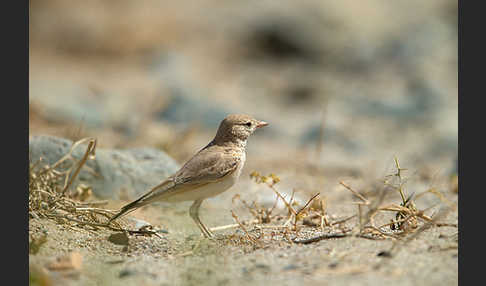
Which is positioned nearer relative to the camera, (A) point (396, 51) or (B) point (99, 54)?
(A) point (396, 51)

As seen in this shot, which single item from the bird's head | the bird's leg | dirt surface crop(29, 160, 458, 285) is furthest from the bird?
dirt surface crop(29, 160, 458, 285)

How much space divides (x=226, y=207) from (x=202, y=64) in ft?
26.4

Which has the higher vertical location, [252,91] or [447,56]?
[447,56]

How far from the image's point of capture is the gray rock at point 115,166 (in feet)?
17.1

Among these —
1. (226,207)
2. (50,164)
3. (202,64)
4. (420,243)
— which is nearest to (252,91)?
(202,64)

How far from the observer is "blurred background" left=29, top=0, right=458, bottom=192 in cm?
938

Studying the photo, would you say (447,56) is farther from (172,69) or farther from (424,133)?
(172,69)

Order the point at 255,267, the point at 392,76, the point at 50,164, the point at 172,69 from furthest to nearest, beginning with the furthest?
the point at 172,69
the point at 392,76
the point at 50,164
the point at 255,267

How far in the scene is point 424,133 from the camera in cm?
991

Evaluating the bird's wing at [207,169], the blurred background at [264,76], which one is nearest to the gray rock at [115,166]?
the bird's wing at [207,169]

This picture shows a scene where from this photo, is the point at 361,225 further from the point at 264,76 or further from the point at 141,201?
the point at 264,76

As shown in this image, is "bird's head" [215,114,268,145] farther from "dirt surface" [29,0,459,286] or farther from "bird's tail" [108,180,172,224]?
"bird's tail" [108,180,172,224]

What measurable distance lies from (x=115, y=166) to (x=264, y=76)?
7758 mm

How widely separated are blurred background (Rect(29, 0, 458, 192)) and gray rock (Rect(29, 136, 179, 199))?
1403mm
